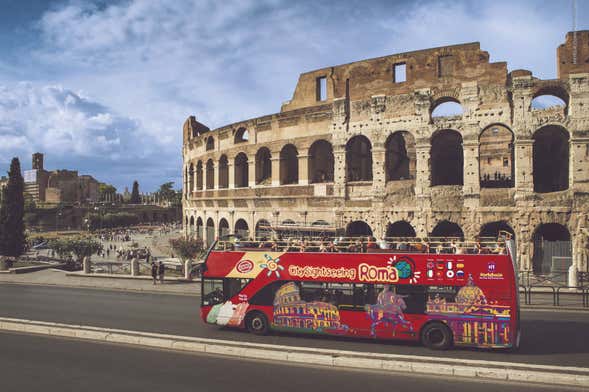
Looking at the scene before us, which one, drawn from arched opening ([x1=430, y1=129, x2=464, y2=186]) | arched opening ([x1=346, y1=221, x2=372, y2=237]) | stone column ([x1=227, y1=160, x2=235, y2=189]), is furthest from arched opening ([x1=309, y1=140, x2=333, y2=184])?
arched opening ([x1=430, y1=129, x2=464, y2=186])

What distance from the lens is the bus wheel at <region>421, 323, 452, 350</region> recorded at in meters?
10.6

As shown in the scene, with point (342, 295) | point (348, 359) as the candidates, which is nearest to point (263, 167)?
point (342, 295)

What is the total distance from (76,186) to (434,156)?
128 metres

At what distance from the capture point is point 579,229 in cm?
2077

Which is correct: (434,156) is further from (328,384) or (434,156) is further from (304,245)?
(328,384)

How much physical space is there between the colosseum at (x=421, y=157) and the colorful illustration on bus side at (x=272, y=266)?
13631 millimetres

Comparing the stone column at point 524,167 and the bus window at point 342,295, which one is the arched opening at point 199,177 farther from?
the bus window at point 342,295

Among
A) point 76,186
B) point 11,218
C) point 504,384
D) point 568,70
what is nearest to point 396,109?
point 568,70

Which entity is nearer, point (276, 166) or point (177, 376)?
point (177, 376)

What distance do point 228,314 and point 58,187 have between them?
13357cm

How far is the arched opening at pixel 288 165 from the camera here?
93.6ft

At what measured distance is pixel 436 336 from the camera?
35.3ft

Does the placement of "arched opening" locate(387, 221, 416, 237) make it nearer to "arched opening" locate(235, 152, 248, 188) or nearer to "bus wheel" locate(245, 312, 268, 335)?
"arched opening" locate(235, 152, 248, 188)

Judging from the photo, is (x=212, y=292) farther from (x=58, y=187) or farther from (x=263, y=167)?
(x=58, y=187)
